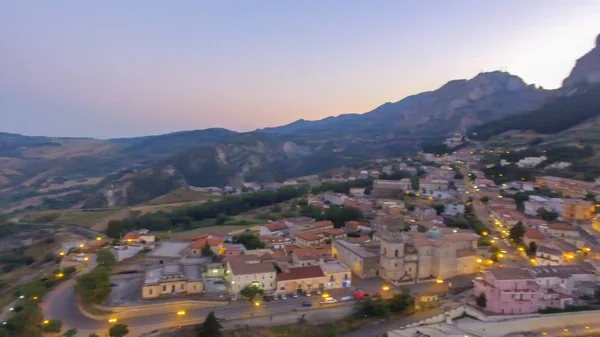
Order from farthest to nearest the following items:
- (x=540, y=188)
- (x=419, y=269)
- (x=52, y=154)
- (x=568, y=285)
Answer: (x=52, y=154), (x=540, y=188), (x=419, y=269), (x=568, y=285)

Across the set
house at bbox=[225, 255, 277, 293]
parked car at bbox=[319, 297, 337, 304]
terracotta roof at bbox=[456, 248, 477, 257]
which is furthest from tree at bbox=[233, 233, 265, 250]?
terracotta roof at bbox=[456, 248, 477, 257]

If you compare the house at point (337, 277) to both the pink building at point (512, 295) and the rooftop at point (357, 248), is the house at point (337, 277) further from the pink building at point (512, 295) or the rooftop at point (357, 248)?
the pink building at point (512, 295)

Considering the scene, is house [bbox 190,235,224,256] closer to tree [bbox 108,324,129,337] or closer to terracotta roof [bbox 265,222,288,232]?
terracotta roof [bbox 265,222,288,232]

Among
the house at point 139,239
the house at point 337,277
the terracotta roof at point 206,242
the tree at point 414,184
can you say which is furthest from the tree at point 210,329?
the tree at point 414,184

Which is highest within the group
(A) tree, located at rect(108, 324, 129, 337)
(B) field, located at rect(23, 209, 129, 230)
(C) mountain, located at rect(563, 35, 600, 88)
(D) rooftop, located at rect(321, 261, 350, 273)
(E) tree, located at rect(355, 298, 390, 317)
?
(C) mountain, located at rect(563, 35, 600, 88)

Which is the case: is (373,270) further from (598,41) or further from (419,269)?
(598,41)

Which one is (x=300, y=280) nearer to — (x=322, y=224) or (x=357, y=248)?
(x=357, y=248)

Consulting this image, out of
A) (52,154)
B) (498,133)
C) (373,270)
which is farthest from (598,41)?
(52,154)
